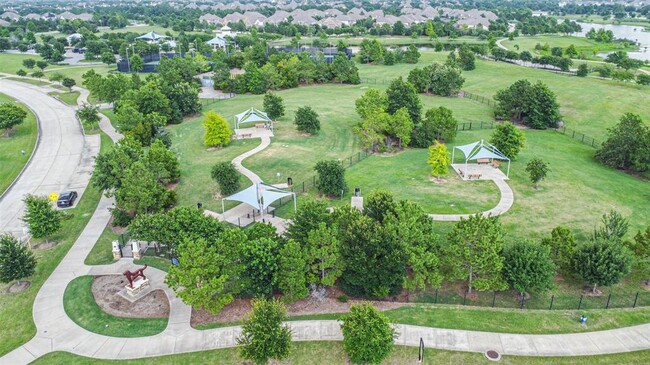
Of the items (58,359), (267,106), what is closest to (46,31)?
(267,106)

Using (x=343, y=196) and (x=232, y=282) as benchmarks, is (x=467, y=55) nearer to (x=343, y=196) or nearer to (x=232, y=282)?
(x=343, y=196)

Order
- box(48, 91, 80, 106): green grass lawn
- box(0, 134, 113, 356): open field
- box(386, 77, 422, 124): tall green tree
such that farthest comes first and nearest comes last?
box(48, 91, 80, 106): green grass lawn, box(386, 77, 422, 124): tall green tree, box(0, 134, 113, 356): open field

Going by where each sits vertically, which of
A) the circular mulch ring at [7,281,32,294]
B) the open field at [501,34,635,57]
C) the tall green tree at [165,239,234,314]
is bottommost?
the circular mulch ring at [7,281,32,294]

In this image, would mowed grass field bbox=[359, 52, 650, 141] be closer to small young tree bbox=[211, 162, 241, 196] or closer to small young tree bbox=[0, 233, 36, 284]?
small young tree bbox=[211, 162, 241, 196]

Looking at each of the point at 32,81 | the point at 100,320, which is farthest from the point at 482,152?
the point at 32,81

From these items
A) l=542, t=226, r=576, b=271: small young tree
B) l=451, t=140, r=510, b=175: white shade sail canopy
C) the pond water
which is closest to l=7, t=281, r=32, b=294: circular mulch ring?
l=542, t=226, r=576, b=271: small young tree
